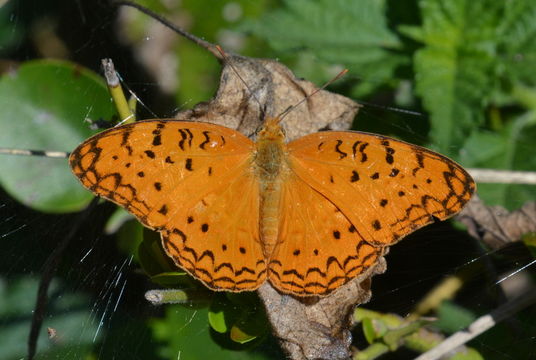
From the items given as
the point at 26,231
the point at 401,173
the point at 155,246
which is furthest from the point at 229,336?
the point at 26,231

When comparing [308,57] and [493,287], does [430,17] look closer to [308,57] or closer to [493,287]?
[308,57]

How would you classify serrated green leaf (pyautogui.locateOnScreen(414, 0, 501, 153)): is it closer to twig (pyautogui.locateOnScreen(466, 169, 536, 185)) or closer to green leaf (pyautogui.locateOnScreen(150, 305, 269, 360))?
twig (pyautogui.locateOnScreen(466, 169, 536, 185))

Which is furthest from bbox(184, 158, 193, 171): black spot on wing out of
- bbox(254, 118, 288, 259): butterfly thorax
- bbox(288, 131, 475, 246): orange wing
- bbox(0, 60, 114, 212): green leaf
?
bbox(0, 60, 114, 212): green leaf

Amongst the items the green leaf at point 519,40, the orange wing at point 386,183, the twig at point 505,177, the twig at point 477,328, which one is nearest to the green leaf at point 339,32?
the green leaf at point 519,40

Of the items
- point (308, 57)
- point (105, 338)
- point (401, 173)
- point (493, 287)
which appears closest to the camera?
point (401, 173)

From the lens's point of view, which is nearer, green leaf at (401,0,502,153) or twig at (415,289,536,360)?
twig at (415,289,536,360)

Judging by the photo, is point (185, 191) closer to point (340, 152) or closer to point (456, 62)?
point (340, 152)

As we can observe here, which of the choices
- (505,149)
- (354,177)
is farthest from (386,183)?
(505,149)
